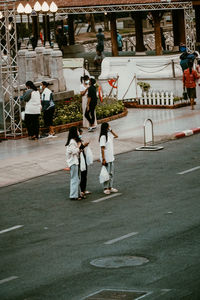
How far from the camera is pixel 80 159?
18.0m

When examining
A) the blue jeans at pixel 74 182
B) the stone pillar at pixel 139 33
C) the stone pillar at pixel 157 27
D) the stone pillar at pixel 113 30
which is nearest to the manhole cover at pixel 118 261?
the blue jeans at pixel 74 182

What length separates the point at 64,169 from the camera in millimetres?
21500

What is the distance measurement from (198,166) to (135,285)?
30.3ft

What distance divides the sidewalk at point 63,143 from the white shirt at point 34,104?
3.07 feet

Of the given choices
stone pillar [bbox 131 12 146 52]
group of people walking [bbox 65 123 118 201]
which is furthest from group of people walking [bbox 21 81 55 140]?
stone pillar [bbox 131 12 146 52]

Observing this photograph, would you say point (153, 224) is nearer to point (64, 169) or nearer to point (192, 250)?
point (192, 250)

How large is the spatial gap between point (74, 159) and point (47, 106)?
8.12 m

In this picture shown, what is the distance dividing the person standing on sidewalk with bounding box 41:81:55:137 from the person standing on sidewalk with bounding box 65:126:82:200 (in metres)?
7.94

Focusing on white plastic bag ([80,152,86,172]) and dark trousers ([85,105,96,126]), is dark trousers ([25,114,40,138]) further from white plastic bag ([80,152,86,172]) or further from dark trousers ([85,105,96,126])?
white plastic bag ([80,152,86,172])

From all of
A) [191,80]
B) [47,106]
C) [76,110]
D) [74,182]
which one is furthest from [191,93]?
[74,182]

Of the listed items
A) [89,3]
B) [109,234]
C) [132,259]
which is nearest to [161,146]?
[109,234]

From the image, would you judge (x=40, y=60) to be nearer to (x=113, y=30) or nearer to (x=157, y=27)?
(x=157, y=27)

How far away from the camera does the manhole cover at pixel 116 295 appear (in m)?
11.2

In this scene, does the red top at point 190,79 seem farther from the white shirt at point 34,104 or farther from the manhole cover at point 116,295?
the manhole cover at point 116,295
